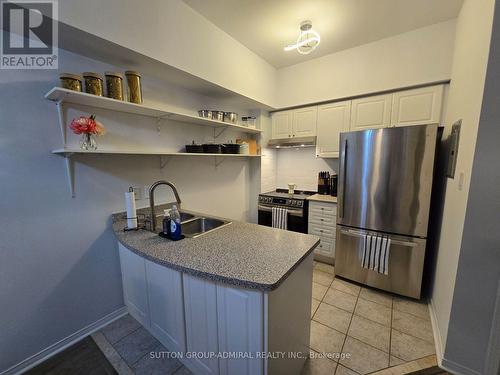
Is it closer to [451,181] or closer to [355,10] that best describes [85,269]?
[451,181]

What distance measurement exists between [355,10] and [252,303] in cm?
255

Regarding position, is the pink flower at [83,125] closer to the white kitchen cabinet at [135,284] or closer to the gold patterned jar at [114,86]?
the gold patterned jar at [114,86]

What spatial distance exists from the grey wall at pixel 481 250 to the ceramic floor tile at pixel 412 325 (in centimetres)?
30

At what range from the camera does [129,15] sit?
143 cm

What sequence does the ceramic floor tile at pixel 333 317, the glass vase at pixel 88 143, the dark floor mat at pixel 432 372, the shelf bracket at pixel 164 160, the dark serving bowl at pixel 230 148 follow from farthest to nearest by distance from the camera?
1. the dark serving bowl at pixel 230 148
2. the shelf bracket at pixel 164 160
3. the ceramic floor tile at pixel 333 317
4. the glass vase at pixel 88 143
5. the dark floor mat at pixel 432 372

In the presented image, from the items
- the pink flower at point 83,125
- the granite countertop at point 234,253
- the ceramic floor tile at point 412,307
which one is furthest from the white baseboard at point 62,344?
the ceramic floor tile at point 412,307

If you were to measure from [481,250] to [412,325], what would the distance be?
3.14 feet

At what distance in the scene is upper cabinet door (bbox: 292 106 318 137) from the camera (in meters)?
2.94

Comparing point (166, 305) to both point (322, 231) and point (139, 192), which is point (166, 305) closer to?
point (139, 192)

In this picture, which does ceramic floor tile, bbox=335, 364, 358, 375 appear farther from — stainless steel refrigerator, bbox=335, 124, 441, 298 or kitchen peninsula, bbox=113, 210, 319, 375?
stainless steel refrigerator, bbox=335, 124, 441, 298

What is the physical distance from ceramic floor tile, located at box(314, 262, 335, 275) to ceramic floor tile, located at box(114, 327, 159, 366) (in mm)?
1976

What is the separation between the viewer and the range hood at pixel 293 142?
114 inches

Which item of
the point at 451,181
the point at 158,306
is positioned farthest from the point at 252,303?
the point at 451,181

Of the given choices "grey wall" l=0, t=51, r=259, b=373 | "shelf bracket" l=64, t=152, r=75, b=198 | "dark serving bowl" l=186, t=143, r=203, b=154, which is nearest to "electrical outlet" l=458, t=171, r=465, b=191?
"dark serving bowl" l=186, t=143, r=203, b=154
